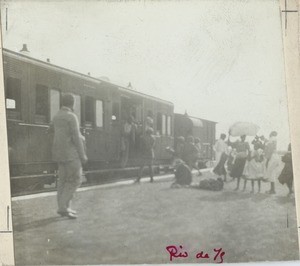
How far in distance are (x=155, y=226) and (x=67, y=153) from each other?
0.76 m

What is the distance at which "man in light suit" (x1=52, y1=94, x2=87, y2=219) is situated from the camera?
10.3 feet

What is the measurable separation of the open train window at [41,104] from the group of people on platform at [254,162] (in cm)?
117

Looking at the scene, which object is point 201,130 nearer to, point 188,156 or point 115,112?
point 188,156

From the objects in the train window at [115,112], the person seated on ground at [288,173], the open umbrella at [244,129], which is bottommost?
the person seated on ground at [288,173]

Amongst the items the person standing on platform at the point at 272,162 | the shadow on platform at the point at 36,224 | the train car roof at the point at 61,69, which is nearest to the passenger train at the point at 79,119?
the train car roof at the point at 61,69

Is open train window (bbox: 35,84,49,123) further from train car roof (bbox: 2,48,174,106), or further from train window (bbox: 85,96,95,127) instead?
train window (bbox: 85,96,95,127)

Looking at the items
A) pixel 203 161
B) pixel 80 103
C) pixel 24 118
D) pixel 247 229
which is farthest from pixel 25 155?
pixel 247 229

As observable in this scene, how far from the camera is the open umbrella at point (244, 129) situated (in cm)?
329

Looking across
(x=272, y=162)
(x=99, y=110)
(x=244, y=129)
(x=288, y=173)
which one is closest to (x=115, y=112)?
(x=99, y=110)

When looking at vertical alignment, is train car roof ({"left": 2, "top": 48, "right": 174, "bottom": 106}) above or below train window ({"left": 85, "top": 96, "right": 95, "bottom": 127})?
above

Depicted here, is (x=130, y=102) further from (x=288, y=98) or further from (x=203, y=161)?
(x=288, y=98)

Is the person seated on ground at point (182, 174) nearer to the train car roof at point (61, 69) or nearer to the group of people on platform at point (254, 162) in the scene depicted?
the group of people on platform at point (254, 162)

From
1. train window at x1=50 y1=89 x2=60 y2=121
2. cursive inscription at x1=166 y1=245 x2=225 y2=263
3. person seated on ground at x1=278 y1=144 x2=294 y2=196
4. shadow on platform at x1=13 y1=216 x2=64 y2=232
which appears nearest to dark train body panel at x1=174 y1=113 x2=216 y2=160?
person seated on ground at x1=278 y1=144 x2=294 y2=196

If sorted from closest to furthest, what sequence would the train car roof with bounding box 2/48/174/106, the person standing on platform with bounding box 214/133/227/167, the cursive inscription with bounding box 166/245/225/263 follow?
1. the train car roof with bounding box 2/48/174/106
2. the cursive inscription with bounding box 166/245/225/263
3. the person standing on platform with bounding box 214/133/227/167
